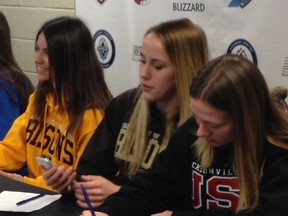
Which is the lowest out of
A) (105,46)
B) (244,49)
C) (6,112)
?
(6,112)

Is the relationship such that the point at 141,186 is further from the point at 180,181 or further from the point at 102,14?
the point at 102,14

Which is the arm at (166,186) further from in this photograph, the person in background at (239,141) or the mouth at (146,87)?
the mouth at (146,87)

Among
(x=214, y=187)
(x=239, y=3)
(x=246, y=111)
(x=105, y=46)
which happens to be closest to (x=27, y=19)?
(x=105, y=46)

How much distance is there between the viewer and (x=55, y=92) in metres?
2.09

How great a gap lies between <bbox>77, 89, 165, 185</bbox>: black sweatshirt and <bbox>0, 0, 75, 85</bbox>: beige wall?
4.59 feet

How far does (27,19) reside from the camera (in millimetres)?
3336

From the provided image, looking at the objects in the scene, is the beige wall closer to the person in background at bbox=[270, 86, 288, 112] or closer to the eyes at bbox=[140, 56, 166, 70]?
the eyes at bbox=[140, 56, 166, 70]

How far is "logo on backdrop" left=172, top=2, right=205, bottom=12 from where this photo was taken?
93.3 inches

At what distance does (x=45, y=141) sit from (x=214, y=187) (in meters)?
0.90

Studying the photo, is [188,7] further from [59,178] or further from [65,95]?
[59,178]

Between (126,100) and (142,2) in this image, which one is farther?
(142,2)

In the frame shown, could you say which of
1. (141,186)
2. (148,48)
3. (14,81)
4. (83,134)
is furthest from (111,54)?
(141,186)

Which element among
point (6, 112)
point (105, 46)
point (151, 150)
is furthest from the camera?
point (105, 46)

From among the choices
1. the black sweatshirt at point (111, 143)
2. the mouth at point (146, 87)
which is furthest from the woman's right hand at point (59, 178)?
the mouth at point (146, 87)
